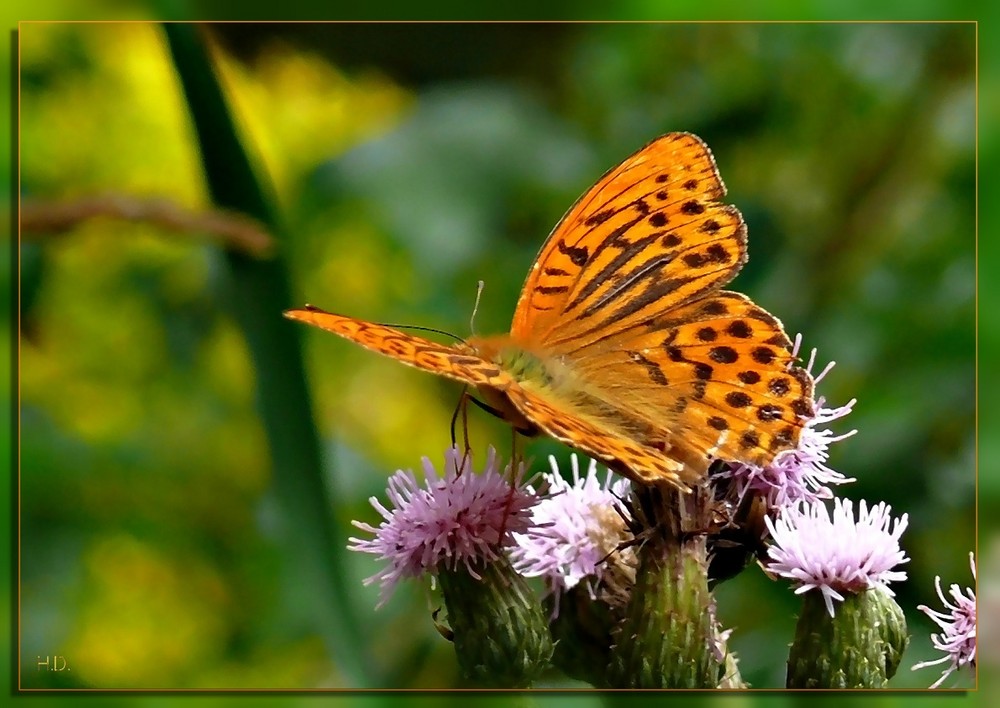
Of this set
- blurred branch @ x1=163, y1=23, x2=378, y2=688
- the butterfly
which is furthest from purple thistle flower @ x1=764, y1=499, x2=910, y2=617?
blurred branch @ x1=163, y1=23, x2=378, y2=688

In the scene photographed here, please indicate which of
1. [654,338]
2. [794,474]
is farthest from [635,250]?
[794,474]

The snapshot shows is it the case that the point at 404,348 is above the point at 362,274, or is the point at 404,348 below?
below

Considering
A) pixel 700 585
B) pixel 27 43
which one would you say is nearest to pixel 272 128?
pixel 27 43

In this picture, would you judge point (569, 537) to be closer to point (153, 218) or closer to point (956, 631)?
point (956, 631)

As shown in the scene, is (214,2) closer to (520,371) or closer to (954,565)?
(520,371)

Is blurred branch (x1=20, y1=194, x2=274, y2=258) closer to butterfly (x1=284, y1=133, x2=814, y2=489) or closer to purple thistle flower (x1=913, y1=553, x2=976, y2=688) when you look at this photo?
butterfly (x1=284, y1=133, x2=814, y2=489)

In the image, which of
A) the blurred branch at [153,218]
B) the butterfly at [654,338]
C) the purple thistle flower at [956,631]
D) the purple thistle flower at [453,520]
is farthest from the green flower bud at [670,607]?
the blurred branch at [153,218]

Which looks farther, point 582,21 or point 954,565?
point 582,21
